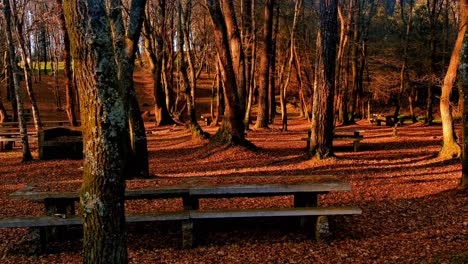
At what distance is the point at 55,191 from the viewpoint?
6.04m

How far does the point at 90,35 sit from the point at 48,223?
123 inches

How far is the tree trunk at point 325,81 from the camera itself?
1155cm

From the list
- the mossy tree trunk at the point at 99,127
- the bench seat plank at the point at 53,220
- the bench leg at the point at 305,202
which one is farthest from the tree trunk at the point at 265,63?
the mossy tree trunk at the point at 99,127

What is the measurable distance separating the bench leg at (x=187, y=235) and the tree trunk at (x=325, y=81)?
6873 mm

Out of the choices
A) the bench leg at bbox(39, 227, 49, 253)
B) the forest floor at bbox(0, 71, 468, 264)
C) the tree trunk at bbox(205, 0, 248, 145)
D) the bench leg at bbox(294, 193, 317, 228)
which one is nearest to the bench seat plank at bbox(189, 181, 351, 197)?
the bench leg at bbox(294, 193, 317, 228)

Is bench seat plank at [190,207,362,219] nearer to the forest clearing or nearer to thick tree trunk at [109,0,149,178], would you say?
the forest clearing

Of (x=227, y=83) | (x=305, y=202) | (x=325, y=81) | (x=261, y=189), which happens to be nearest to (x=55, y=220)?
(x=261, y=189)

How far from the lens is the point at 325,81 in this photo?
11.8m

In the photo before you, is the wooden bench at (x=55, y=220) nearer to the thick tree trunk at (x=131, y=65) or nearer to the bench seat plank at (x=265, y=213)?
the bench seat plank at (x=265, y=213)

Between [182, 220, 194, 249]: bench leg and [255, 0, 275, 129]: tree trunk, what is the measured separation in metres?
16.7

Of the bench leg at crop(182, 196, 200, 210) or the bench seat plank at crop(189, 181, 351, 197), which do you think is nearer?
the bench seat plank at crop(189, 181, 351, 197)

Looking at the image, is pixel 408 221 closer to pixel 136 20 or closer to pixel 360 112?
pixel 136 20

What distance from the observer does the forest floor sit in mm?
5547

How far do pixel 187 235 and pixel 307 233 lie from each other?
1.75m
